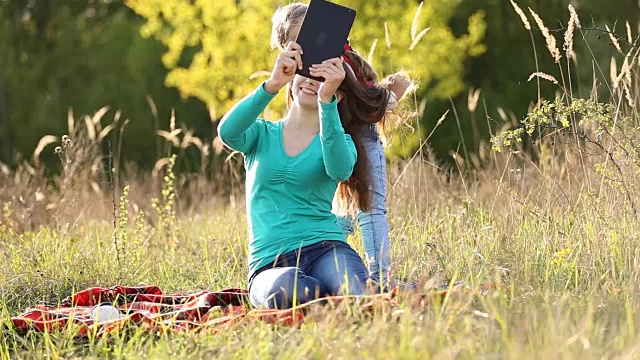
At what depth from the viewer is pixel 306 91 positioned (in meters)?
3.96

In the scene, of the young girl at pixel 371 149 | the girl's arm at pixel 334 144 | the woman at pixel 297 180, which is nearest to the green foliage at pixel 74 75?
the young girl at pixel 371 149

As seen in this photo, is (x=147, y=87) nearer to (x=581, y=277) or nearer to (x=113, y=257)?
(x=113, y=257)

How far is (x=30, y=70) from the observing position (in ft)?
68.8

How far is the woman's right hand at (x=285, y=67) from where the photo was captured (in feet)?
12.2

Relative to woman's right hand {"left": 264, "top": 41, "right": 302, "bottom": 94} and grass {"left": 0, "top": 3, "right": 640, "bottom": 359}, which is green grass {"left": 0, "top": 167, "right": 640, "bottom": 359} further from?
woman's right hand {"left": 264, "top": 41, "right": 302, "bottom": 94}

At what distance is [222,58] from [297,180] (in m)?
8.80

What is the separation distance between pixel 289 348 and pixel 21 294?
2.36 metres

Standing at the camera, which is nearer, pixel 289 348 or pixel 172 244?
pixel 289 348

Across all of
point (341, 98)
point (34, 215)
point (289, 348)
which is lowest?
point (34, 215)

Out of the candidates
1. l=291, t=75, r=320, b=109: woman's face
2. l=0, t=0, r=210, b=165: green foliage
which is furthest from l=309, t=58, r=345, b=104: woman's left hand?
l=0, t=0, r=210, b=165: green foliage

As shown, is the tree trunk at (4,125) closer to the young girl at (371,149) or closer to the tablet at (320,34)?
the young girl at (371,149)

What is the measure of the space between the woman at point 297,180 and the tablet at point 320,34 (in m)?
0.04

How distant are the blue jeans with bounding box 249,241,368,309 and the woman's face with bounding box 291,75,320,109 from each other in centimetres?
56

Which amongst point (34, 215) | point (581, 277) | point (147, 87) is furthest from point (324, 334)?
point (147, 87)
